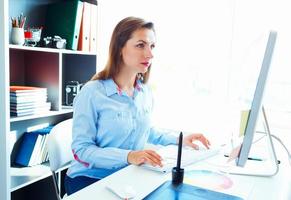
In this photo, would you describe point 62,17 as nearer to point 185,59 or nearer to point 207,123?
point 185,59

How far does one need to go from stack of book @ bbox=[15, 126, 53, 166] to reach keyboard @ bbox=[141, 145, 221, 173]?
0.92 m

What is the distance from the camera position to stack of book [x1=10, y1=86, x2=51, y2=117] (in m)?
1.70

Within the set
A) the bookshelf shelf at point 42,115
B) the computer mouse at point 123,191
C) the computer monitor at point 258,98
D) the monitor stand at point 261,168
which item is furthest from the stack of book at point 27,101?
the computer monitor at point 258,98

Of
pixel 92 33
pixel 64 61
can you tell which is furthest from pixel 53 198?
pixel 92 33

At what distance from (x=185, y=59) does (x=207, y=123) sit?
496 millimetres

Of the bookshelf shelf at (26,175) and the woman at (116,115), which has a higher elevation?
the woman at (116,115)

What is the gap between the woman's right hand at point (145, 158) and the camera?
1144mm

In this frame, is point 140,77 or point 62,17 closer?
point 140,77

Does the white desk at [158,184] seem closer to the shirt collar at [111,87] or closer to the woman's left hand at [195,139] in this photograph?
the woman's left hand at [195,139]

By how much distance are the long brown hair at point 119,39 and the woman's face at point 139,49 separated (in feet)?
0.07

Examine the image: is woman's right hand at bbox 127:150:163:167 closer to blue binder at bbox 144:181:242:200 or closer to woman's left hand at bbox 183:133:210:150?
blue binder at bbox 144:181:242:200

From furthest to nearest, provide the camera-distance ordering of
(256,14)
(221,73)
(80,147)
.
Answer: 1. (221,73)
2. (256,14)
3. (80,147)

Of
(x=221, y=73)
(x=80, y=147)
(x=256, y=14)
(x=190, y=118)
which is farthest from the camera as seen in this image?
(x=190, y=118)

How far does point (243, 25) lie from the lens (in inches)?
79.0
